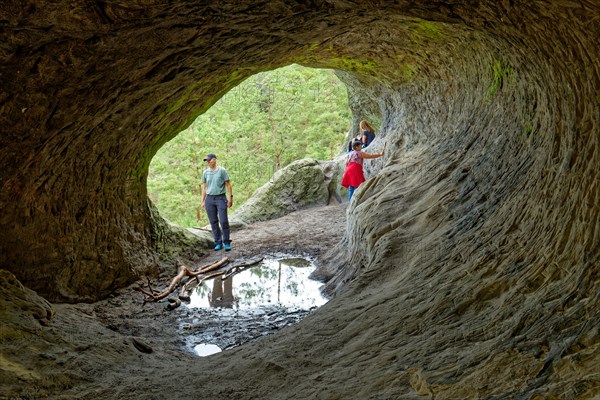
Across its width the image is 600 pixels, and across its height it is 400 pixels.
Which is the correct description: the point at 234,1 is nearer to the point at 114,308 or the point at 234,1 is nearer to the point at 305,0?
the point at 305,0

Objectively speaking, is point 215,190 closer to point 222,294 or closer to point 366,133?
point 222,294

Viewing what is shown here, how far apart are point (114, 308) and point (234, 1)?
17.8 feet

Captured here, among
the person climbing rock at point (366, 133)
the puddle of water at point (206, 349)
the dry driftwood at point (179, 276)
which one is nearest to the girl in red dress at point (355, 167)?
the dry driftwood at point (179, 276)

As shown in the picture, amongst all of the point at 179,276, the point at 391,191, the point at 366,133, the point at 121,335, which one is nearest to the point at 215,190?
the point at 179,276

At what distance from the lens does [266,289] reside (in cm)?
891

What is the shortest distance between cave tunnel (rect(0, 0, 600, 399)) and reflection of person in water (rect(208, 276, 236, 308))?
4.91 ft

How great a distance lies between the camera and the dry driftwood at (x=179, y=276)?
811 centimetres

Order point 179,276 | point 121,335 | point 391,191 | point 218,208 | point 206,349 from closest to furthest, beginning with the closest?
point 121,335 < point 206,349 < point 391,191 < point 179,276 < point 218,208

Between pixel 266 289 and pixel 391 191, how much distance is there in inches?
115

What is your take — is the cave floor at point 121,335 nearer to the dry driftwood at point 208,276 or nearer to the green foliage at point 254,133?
the dry driftwood at point 208,276

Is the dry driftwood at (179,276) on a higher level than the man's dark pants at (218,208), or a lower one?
lower

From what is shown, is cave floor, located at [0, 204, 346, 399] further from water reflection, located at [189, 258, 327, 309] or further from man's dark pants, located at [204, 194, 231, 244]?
man's dark pants, located at [204, 194, 231, 244]

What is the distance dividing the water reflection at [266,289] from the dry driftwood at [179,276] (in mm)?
412

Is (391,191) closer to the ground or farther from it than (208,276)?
farther from it
